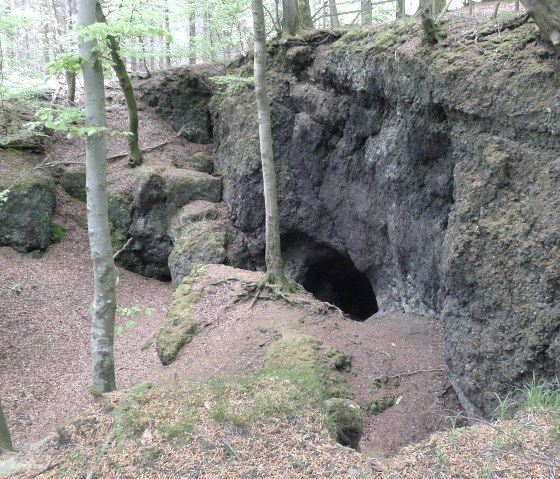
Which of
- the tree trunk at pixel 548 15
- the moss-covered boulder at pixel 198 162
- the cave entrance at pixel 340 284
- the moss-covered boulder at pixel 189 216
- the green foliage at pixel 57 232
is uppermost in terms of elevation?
the tree trunk at pixel 548 15

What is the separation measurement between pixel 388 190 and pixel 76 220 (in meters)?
8.60

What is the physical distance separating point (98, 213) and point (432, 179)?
19.3 ft

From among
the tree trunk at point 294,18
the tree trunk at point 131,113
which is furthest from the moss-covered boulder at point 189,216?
the tree trunk at point 294,18

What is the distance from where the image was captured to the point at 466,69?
682 centimetres

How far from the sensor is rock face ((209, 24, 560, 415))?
568cm

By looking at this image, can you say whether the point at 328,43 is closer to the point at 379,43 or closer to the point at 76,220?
the point at 379,43

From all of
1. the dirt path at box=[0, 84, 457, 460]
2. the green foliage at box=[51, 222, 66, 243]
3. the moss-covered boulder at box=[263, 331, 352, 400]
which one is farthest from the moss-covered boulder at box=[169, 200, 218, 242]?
the moss-covered boulder at box=[263, 331, 352, 400]

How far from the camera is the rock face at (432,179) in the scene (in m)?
5.68

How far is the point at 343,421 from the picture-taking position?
4348 millimetres

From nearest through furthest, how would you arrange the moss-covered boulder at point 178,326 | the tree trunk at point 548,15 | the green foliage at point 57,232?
the tree trunk at point 548,15, the moss-covered boulder at point 178,326, the green foliage at point 57,232

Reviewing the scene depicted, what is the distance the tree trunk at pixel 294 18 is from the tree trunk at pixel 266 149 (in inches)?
164

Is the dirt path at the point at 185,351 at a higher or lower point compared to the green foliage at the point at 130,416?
lower

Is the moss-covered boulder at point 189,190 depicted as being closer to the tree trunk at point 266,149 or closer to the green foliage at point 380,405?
the tree trunk at point 266,149

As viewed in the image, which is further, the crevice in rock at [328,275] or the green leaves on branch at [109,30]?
the crevice in rock at [328,275]
